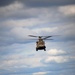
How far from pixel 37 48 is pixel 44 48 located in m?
4.35

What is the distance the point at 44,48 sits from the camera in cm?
12644

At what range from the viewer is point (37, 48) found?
426 ft

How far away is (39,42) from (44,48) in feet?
21.9

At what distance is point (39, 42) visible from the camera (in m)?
132

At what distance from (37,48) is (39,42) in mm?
3675
